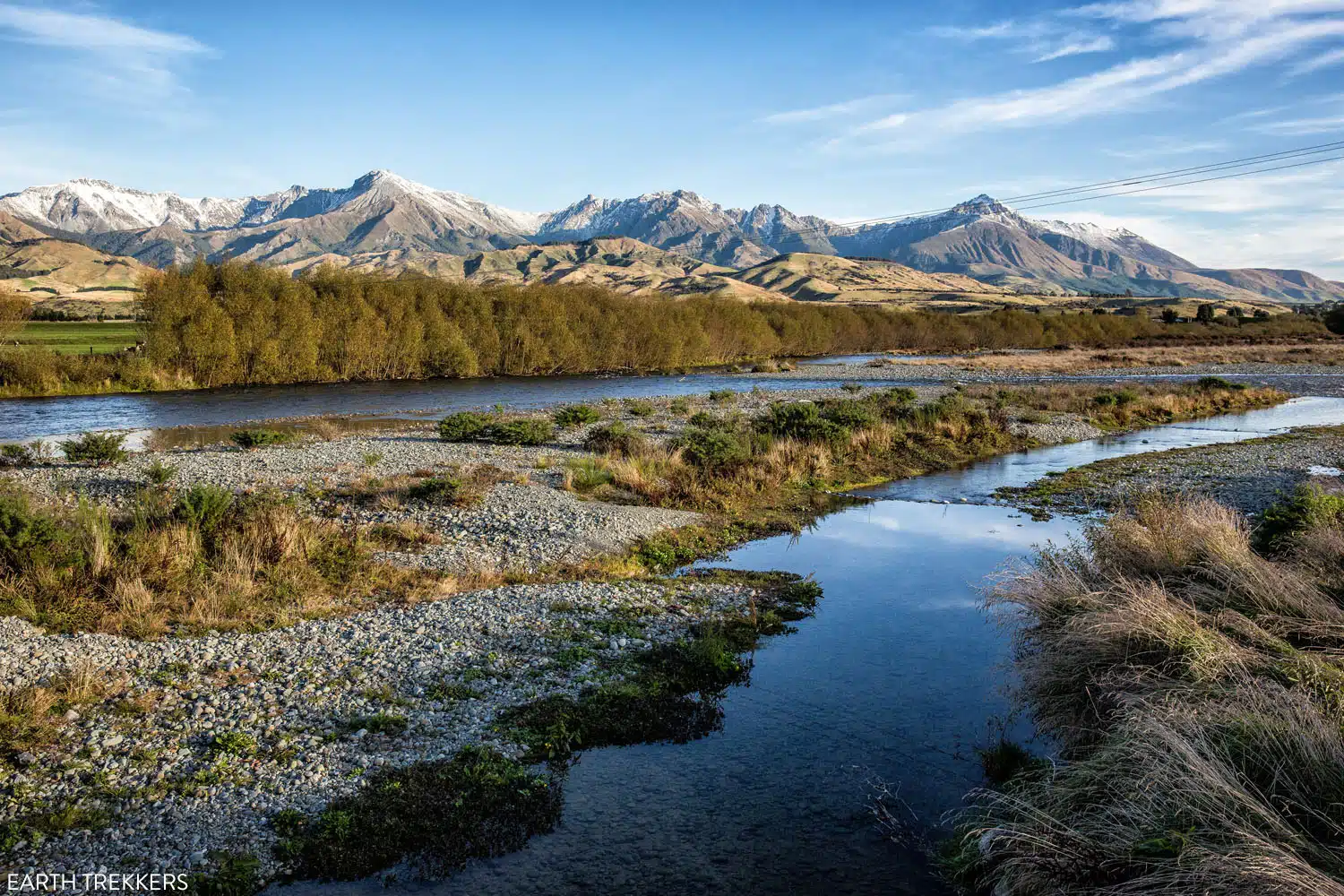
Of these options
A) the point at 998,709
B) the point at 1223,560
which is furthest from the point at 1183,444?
the point at 998,709

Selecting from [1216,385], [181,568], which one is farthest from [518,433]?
[1216,385]

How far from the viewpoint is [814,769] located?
7.62 meters

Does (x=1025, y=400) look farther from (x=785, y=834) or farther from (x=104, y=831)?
(x=104, y=831)

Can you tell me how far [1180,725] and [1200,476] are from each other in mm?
17812

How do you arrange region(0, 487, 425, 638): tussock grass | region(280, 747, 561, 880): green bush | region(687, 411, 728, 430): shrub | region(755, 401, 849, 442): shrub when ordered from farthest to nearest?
region(687, 411, 728, 430): shrub
region(755, 401, 849, 442): shrub
region(0, 487, 425, 638): tussock grass
region(280, 747, 561, 880): green bush

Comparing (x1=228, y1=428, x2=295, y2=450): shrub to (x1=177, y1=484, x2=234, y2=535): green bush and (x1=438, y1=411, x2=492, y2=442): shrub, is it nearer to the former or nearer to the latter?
(x1=438, y1=411, x2=492, y2=442): shrub

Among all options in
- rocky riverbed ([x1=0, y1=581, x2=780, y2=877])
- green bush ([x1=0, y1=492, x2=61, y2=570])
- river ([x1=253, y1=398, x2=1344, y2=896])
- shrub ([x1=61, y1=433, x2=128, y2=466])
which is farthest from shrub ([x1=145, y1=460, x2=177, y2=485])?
river ([x1=253, y1=398, x2=1344, y2=896])

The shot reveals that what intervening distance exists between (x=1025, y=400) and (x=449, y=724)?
36.0m

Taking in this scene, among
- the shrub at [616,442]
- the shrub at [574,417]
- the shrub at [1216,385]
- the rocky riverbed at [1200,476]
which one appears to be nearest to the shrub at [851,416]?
the rocky riverbed at [1200,476]

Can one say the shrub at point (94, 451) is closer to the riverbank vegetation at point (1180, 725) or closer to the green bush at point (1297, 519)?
the riverbank vegetation at point (1180, 725)

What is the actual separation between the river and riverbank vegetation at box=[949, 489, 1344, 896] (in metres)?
0.58

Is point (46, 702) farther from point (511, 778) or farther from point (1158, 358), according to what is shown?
point (1158, 358)

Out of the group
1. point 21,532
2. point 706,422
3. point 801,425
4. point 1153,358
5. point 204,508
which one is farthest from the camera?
point 1153,358

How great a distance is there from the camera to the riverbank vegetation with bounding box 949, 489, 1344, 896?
16.1ft
